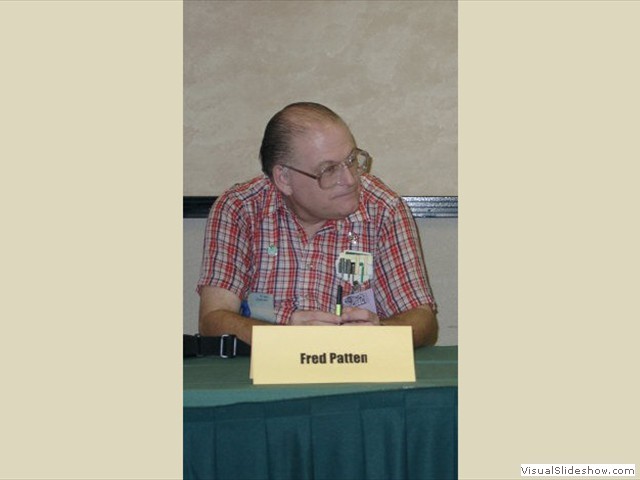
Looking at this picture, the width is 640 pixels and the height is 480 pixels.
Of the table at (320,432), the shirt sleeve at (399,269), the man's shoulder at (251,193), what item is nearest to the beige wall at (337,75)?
the man's shoulder at (251,193)

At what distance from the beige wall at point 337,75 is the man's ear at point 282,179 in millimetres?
623

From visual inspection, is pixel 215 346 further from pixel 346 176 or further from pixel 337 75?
pixel 337 75

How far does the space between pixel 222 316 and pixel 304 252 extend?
33 cm

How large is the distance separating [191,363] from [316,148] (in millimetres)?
689

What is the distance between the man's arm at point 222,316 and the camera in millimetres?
1705

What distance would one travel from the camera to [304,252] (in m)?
2.02

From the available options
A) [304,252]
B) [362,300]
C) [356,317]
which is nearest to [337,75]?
[304,252]

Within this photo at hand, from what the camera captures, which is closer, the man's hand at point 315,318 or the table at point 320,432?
the table at point 320,432

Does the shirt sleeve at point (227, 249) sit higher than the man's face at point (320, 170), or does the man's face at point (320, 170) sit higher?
the man's face at point (320, 170)

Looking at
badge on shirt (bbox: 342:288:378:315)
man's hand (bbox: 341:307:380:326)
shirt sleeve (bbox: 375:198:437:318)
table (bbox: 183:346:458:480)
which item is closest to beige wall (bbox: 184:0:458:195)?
shirt sleeve (bbox: 375:198:437:318)

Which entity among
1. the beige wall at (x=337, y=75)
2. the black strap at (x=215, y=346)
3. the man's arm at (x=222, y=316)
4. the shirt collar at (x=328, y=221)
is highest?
the beige wall at (x=337, y=75)

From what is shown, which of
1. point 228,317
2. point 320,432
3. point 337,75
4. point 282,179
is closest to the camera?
point 320,432

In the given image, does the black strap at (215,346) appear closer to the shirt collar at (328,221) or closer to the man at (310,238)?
the man at (310,238)

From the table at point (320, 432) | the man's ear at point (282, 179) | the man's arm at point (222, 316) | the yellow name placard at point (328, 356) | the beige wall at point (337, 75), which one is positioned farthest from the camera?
the beige wall at point (337, 75)
